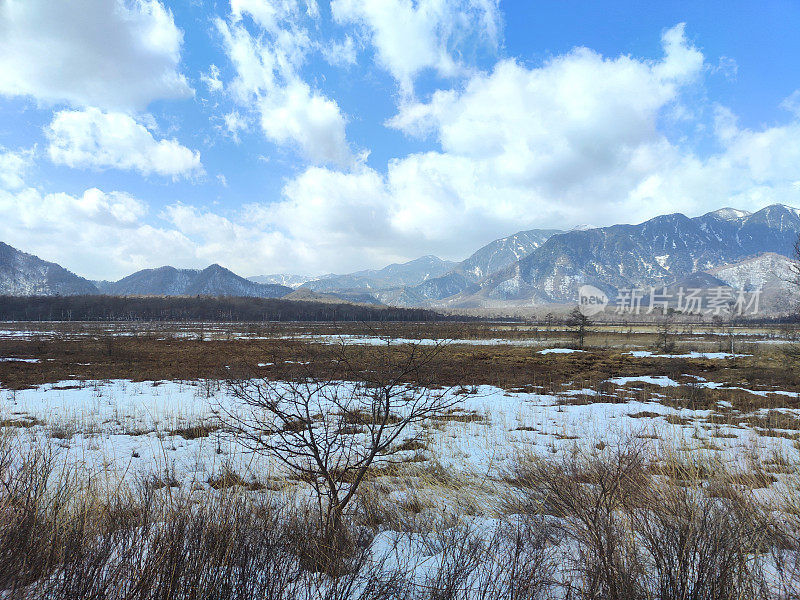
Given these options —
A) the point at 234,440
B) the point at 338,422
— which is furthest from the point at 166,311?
the point at 338,422

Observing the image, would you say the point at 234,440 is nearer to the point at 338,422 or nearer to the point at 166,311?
the point at 338,422

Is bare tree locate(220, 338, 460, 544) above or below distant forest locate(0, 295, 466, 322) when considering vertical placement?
above

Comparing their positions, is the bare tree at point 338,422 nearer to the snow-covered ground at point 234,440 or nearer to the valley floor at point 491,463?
the valley floor at point 491,463

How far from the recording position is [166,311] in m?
144

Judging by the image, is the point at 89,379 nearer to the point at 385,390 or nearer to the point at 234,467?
the point at 234,467

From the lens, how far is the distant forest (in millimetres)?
130000

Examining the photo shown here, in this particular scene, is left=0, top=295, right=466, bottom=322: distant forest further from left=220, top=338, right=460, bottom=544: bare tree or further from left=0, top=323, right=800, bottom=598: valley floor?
left=220, top=338, right=460, bottom=544: bare tree

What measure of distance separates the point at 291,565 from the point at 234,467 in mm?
3896

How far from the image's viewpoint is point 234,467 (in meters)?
5.91

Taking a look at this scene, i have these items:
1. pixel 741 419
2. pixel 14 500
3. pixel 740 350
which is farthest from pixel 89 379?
pixel 740 350

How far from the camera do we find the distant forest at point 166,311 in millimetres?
130000

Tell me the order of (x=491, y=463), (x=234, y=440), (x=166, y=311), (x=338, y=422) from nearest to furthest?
(x=338, y=422)
(x=234, y=440)
(x=491, y=463)
(x=166, y=311)

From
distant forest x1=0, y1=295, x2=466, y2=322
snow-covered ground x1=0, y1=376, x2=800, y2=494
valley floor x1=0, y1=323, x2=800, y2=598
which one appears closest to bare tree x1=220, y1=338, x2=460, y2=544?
valley floor x1=0, y1=323, x2=800, y2=598

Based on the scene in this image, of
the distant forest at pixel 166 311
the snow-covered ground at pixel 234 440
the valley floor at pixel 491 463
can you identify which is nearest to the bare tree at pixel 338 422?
the valley floor at pixel 491 463
